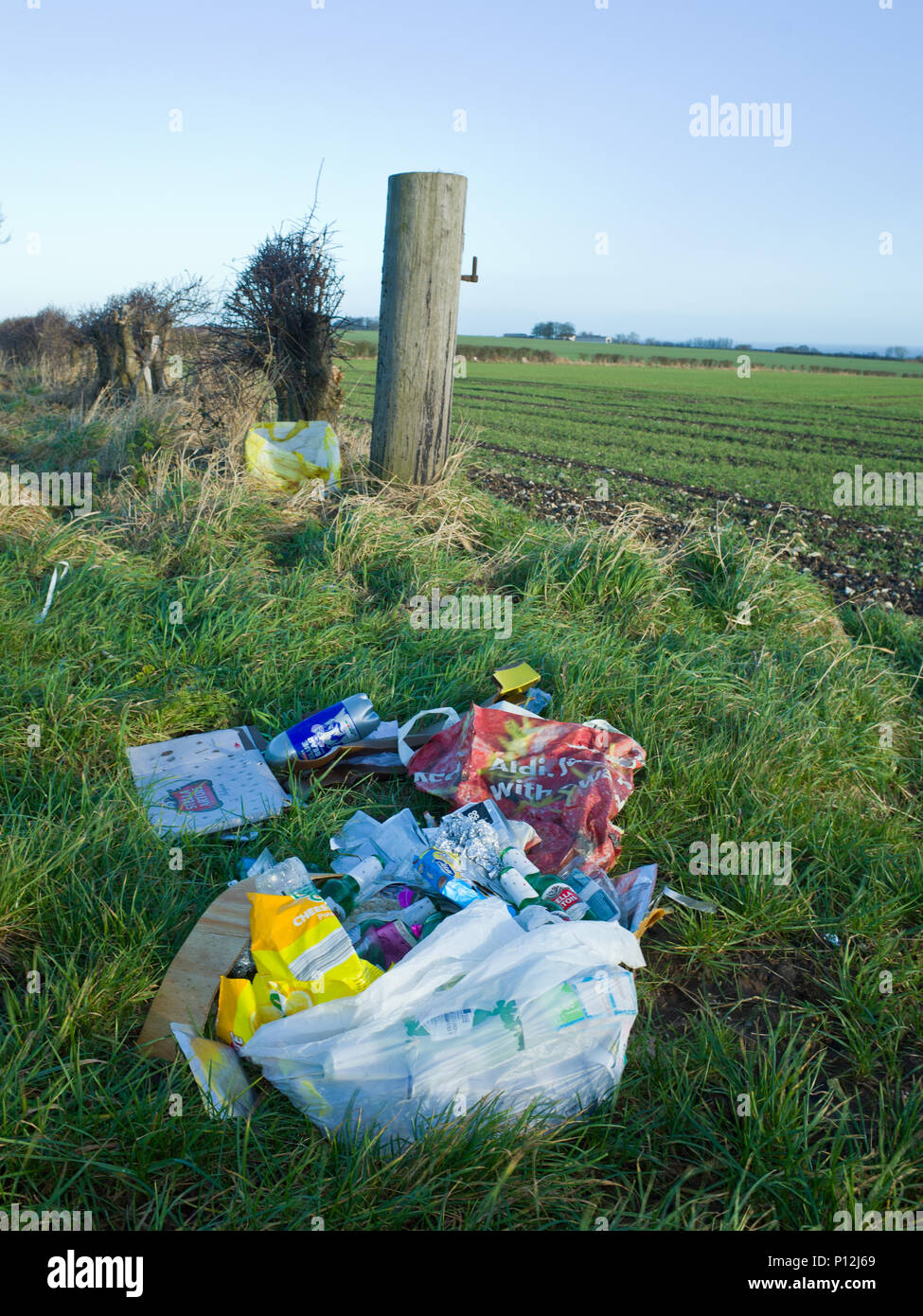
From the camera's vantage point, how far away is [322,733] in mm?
3109

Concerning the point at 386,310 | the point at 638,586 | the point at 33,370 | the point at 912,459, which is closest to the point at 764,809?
the point at 638,586

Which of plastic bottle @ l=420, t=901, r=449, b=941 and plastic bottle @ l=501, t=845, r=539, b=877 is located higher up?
plastic bottle @ l=501, t=845, r=539, b=877

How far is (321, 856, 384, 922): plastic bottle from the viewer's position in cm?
234

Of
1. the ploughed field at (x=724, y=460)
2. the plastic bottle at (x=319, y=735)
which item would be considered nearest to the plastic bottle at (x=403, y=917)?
the plastic bottle at (x=319, y=735)

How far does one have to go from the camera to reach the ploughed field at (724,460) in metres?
7.11

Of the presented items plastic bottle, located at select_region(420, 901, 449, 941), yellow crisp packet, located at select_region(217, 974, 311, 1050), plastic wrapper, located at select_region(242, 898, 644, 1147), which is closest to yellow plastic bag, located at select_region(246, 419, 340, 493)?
plastic bottle, located at select_region(420, 901, 449, 941)

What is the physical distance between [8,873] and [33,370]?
1594 cm

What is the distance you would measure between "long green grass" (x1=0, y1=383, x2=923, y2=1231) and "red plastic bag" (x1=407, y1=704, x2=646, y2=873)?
126 mm

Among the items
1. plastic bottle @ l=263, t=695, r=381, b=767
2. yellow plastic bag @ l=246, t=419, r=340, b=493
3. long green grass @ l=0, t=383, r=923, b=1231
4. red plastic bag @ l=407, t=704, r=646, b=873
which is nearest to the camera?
long green grass @ l=0, t=383, r=923, b=1231

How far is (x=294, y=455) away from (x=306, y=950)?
4087mm

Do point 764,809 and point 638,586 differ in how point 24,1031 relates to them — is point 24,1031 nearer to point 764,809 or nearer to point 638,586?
point 764,809

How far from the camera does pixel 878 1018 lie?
217cm

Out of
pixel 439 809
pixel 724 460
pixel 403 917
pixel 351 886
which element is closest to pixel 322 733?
pixel 439 809

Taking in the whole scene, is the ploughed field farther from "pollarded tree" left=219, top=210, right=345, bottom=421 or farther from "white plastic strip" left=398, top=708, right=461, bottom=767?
"white plastic strip" left=398, top=708, right=461, bottom=767
